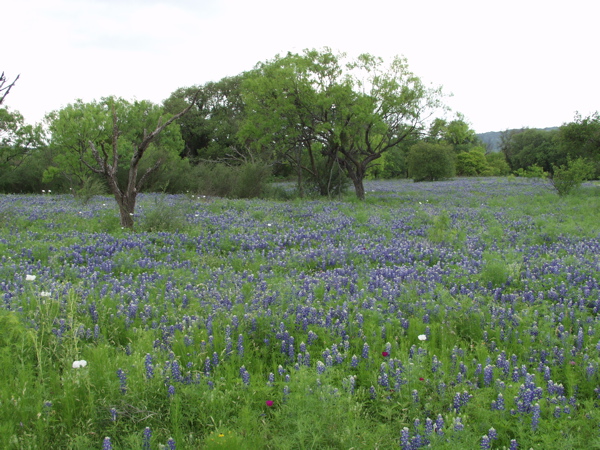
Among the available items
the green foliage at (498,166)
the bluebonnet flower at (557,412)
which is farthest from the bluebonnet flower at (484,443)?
the green foliage at (498,166)

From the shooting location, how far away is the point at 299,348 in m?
3.90

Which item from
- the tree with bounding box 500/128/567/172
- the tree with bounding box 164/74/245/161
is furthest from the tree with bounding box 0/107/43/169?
the tree with bounding box 500/128/567/172

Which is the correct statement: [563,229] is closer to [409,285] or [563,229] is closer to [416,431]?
[409,285]

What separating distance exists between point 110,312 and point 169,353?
1.41 m

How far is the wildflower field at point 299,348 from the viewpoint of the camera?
8.88 feet

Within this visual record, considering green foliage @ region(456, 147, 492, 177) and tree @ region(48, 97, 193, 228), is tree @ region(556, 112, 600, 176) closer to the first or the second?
tree @ region(48, 97, 193, 228)

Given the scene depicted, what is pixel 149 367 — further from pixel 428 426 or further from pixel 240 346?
pixel 428 426

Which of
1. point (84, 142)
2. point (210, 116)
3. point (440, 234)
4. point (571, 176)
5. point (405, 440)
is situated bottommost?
point (405, 440)

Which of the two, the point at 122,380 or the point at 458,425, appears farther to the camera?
the point at 122,380

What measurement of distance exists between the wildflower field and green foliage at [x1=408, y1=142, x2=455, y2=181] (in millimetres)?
39735

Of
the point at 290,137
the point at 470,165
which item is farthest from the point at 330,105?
the point at 470,165

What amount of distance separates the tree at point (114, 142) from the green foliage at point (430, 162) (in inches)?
1001

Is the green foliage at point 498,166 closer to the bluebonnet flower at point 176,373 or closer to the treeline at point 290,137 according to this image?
the treeline at point 290,137

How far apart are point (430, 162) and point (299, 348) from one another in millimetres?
44703
